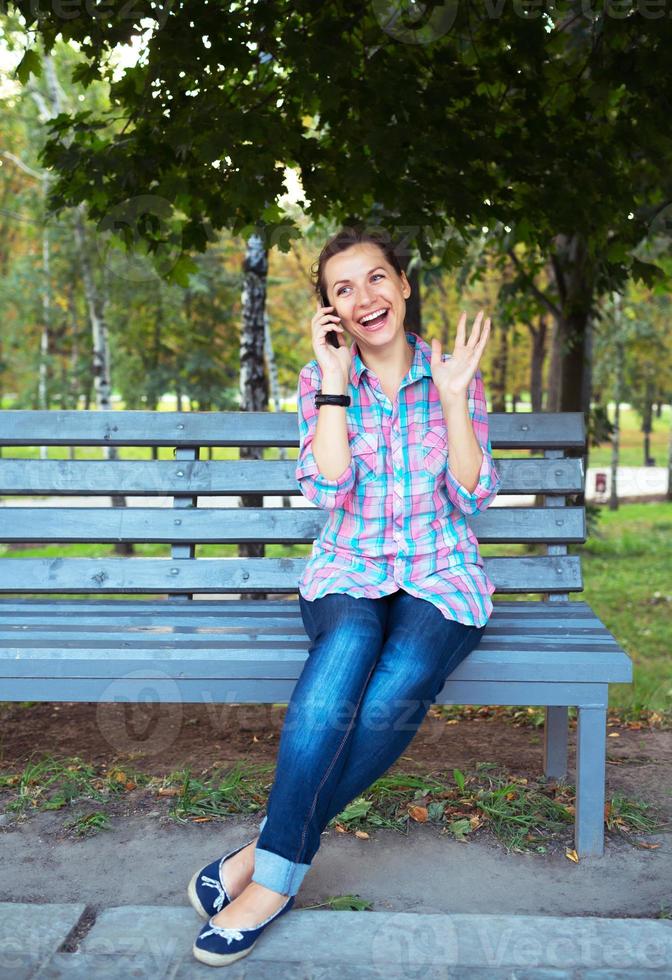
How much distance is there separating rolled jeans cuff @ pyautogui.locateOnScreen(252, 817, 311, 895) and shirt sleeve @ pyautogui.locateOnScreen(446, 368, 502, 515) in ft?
3.58

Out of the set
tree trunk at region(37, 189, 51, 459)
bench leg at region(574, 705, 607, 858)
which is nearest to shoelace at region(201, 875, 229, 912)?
bench leg at region(574, 705, 607, 858)

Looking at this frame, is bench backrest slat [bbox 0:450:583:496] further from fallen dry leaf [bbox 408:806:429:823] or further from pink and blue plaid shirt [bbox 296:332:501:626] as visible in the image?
fallen dry leaf [bbox 408:806:429:823]

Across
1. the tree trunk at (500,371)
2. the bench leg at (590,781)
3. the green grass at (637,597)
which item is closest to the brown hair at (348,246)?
the bench leg at (590,781)

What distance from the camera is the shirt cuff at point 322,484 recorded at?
9.91 feet

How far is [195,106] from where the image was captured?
478cm

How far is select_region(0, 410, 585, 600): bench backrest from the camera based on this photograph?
368 cm

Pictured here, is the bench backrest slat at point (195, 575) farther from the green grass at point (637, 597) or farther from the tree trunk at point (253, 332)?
the tree trunk at point (253, 332)

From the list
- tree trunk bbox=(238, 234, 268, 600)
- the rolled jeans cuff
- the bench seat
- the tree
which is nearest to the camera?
the rolled jeans cuff

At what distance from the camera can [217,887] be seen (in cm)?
263

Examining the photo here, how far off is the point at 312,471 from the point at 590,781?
1.16 m

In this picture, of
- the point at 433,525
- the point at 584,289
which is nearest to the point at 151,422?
the point at 433,525

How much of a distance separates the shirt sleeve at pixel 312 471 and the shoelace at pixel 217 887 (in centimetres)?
104

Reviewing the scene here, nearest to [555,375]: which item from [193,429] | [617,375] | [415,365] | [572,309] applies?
[572,309]

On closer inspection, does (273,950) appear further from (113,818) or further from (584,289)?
(584,289)
